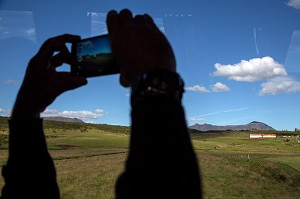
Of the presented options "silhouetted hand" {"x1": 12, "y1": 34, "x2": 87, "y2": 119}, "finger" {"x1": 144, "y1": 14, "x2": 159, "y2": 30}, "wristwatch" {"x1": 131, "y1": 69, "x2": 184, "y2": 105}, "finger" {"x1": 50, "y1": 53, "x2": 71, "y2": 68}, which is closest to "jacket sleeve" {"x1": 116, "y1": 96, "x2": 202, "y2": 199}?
"wristwatch" {"x1": 131, "y1": 69, "x2": 184, "y2": 105}

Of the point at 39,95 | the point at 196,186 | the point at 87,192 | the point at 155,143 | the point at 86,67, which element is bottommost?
the point at 87,192

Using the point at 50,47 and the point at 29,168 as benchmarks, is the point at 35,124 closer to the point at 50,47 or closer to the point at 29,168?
the point at 29,168

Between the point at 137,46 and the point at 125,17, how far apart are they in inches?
7.0

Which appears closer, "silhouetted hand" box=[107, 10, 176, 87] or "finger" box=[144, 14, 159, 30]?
"silhouetted hand" box=[107, 10, 176, 87]

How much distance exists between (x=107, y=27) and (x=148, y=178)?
0.63 meters

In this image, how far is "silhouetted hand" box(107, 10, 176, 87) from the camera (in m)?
1.20

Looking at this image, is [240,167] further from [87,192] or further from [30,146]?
[30,146]

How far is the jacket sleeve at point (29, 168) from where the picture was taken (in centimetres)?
175

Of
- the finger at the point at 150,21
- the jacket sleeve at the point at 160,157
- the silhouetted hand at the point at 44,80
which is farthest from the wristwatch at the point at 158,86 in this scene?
the silhouetted hand at the point at 44,80

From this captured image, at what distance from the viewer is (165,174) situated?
100 cm

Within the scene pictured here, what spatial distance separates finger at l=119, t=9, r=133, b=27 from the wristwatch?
0.30 meters

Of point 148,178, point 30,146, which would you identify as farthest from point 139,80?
point 30,146

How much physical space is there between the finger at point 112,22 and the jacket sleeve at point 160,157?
1.32 feet

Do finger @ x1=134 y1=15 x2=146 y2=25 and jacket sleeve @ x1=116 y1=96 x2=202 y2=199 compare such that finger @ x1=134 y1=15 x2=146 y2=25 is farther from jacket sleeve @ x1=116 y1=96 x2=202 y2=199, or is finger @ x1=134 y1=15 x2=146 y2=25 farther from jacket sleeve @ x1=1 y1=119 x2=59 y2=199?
jacket sleeve @ x1=1 y1=119 x2=59 y2=199
